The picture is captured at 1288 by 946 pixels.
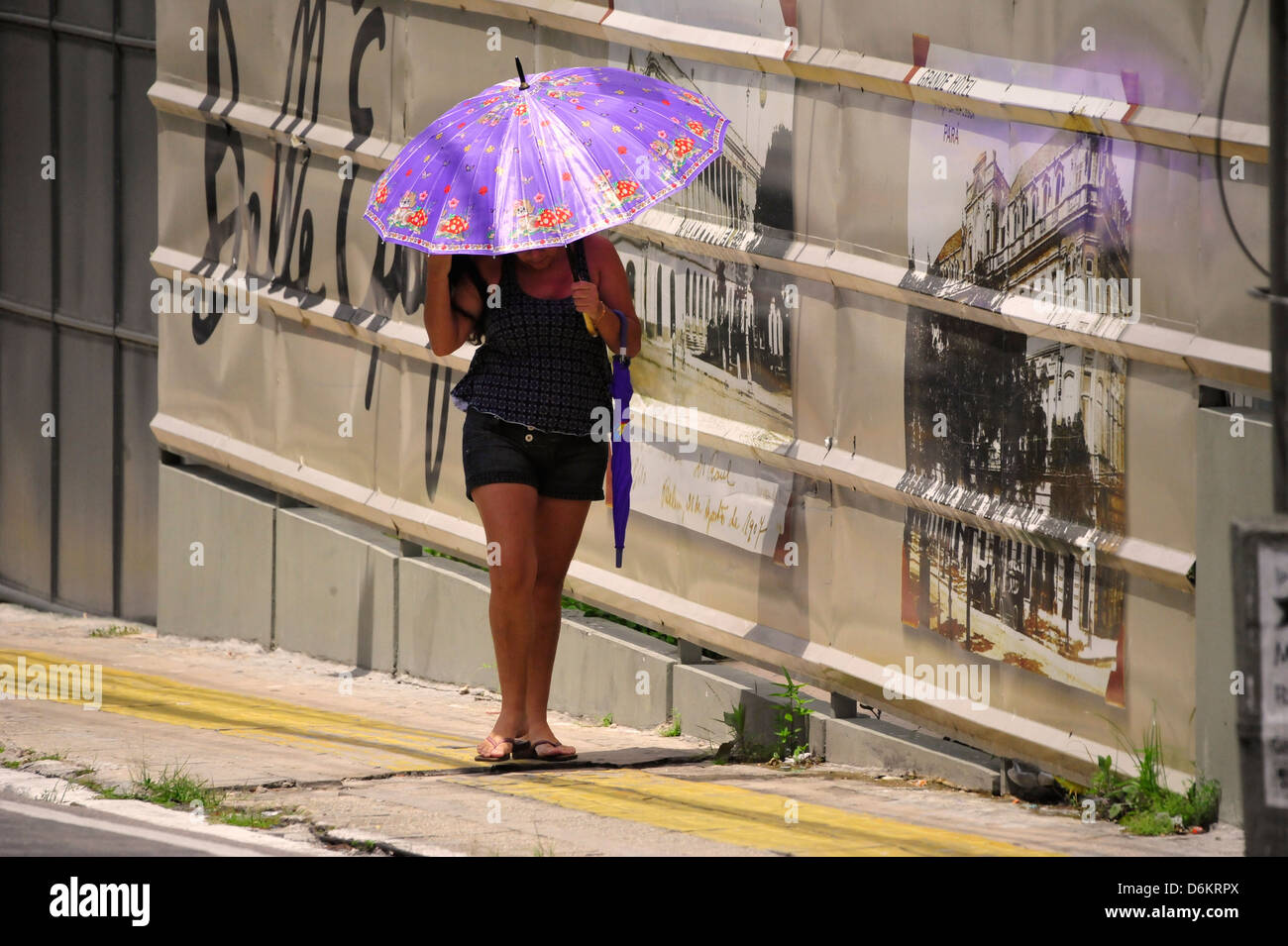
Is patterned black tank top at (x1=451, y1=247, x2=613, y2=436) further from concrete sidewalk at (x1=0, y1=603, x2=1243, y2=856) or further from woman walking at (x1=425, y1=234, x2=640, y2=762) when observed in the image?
concrete sidewalk at (x1=0, y1=603, x2=1243, y2=856)

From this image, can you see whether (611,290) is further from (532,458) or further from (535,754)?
(535,754)

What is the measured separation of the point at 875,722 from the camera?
679 centimetres

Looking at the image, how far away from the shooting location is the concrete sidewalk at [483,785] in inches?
209

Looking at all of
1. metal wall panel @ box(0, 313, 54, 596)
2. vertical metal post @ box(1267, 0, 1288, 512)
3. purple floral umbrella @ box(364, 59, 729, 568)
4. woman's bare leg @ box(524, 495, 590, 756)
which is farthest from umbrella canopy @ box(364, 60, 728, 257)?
metal wall panel @ box(0, 313, 54, 596)

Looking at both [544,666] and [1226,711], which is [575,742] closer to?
[544,666]

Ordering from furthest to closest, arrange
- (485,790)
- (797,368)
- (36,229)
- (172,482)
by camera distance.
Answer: (36,229) → (172,482) → (797,368) → (485,790)

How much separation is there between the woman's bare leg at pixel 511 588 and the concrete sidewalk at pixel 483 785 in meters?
0.20

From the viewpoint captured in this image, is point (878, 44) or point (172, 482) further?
point (172, 482)

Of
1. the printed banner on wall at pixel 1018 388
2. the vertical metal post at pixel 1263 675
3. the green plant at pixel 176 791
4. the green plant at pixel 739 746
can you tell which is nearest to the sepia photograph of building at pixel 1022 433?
the printed banner on wall at pixel 1018 388

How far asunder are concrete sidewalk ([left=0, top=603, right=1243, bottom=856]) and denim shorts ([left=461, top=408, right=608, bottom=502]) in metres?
0.99

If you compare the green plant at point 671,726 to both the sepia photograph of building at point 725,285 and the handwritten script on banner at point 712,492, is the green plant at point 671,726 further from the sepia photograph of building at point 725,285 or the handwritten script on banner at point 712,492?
the sepia photograph of building at point 725,285

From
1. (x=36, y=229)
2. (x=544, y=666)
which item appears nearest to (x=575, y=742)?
(x=544, y=666)

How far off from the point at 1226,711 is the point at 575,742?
2.68 m

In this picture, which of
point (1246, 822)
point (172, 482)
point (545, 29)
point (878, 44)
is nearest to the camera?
point (1246, 822)
